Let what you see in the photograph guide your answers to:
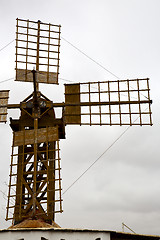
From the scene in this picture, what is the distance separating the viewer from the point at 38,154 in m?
17.7

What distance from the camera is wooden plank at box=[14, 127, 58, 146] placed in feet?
57.4

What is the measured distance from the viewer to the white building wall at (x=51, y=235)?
13.3 metres

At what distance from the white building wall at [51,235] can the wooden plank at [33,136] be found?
497 centimetres

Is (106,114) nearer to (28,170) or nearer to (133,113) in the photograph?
(133,113)

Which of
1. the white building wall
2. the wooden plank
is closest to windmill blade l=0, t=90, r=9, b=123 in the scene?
the wooden plank

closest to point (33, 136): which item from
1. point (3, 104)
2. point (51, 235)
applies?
point (3, 104)

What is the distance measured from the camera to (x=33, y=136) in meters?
17.6

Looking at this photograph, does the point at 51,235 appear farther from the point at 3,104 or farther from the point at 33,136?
the point at 3,104

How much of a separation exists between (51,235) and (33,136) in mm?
5411

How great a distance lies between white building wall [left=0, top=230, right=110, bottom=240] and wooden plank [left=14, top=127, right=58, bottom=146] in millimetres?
4970

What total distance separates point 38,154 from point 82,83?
4.29 metres

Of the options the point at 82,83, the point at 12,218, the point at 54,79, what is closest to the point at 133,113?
the point at 82,83

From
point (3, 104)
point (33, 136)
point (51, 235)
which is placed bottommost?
point (51, 235)

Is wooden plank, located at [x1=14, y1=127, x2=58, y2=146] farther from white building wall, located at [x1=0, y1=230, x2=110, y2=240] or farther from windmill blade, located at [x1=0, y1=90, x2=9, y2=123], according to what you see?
white building wall, located at [x1=0, y1=230, x2=110, y2=240]
